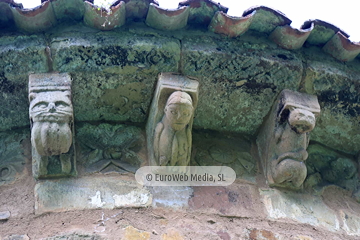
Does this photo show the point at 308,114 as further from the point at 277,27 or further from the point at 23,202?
the point at 23,202

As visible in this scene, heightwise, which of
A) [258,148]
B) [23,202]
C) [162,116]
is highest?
[162,116]

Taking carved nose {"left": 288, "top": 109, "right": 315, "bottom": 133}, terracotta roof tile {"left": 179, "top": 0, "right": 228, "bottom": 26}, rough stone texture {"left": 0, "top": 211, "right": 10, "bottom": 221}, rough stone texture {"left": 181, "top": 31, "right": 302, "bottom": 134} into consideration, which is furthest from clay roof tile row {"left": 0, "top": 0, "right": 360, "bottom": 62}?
rough stone texture {"left": 0, "top": 211, "right": 10, "bottom": 221}

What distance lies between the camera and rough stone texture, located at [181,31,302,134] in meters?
3.40

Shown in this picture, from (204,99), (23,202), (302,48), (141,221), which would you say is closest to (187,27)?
(204,99)

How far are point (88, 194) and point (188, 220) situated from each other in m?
0.62

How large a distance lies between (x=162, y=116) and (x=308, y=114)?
3.00ft

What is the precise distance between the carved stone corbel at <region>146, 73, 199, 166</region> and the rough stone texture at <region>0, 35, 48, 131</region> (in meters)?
0.74

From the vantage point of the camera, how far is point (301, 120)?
10.9 ft

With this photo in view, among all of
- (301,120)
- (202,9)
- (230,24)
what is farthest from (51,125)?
(301,120)

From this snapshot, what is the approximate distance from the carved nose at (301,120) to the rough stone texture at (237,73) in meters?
0.24

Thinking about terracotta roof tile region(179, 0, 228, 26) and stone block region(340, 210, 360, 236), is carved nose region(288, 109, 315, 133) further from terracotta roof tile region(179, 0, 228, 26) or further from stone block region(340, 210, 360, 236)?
terracotta roof tile region(179, 0, 228, 26)

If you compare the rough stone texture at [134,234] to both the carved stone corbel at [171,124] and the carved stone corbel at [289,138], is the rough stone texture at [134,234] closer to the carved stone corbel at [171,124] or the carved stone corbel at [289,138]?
the carved stone corbel at [171,124]

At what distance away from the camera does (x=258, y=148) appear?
3.72 metres

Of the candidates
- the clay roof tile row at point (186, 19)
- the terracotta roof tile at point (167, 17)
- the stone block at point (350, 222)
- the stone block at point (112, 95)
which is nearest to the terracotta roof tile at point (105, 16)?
the clay roof tile row at point (186, 19)
